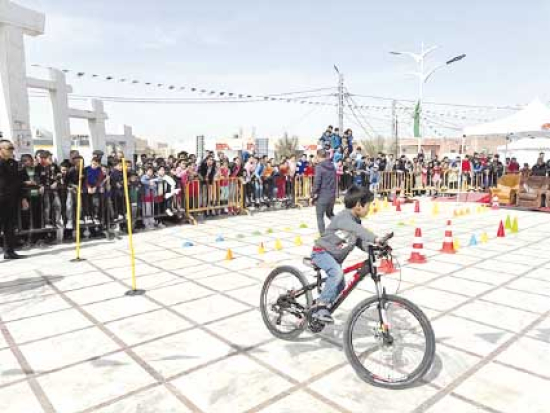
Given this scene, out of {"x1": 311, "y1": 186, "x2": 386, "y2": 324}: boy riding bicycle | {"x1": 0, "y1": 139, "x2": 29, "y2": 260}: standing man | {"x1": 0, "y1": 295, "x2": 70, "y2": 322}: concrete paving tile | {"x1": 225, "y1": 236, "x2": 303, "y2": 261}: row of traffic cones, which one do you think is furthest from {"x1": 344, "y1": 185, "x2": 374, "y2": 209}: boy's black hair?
{"x1": 0, "y1": 139, "x2": 29, "y2": 260}: standing man

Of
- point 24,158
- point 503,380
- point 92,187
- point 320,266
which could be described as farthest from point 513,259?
point 24,158

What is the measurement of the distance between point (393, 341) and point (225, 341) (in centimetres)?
166

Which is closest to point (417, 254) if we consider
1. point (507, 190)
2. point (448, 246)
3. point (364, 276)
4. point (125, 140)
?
point (448, 246)

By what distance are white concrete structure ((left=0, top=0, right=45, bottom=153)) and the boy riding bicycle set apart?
1254cm

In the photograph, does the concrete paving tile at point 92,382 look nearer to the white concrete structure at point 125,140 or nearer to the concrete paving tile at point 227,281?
the concrete paving tile at point 227,281

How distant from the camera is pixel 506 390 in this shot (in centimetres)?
342

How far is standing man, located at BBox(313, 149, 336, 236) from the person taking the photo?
827cm

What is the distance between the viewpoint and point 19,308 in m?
5.37

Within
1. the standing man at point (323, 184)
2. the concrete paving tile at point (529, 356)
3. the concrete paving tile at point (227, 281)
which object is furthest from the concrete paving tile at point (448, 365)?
the standing man at point (323, 184)

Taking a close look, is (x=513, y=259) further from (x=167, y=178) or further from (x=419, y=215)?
(x=167, y=178)

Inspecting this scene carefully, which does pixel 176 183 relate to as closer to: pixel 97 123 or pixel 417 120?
pixel 417 120

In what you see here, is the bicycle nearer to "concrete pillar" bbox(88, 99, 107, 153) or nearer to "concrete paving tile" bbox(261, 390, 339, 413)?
"concrete paving tile" bbox(261, 390, 339, 413)

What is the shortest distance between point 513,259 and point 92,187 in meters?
8.57

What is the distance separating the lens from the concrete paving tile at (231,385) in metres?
3.24
